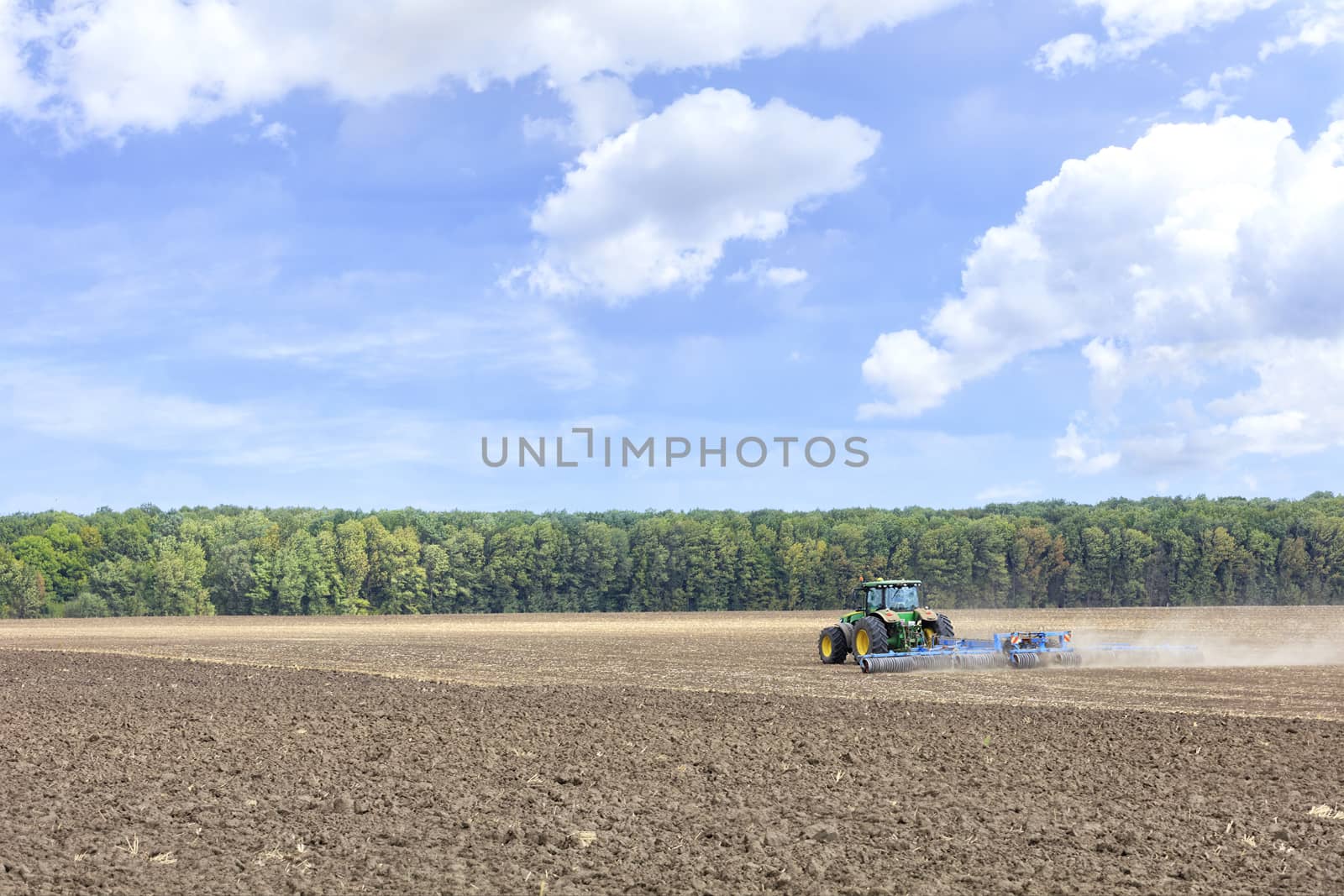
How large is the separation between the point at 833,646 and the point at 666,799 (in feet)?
55.4

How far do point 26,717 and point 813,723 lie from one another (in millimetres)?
12510

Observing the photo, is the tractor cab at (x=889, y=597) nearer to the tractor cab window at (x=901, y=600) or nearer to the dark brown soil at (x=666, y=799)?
the tractor cab window at (x=901, y=600)

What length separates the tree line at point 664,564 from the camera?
9225cm

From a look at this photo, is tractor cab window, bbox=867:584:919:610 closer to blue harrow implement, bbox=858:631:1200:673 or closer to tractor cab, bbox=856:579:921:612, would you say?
tractor cab, bbox=856:579:921:612

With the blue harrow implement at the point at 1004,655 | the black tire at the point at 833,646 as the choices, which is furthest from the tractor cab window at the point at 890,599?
the blue harrow implement at the point at 1004,655

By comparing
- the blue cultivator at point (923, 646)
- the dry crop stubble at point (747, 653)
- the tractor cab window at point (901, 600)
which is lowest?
the dry crop stubble at point (747, 653)

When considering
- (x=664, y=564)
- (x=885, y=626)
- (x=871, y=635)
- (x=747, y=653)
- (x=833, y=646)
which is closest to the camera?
(x=871, y=635)

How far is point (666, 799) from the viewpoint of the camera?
11695 mm

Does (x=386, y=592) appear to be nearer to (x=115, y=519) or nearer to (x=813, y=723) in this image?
(x=115, y=519)

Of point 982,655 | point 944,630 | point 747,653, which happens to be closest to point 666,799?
point 982,655

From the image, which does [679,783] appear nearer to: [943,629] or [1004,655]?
[1004,655]

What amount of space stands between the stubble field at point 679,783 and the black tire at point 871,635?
116 centimetres

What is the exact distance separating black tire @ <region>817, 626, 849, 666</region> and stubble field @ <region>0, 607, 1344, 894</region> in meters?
2.99

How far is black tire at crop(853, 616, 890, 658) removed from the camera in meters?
25.9
